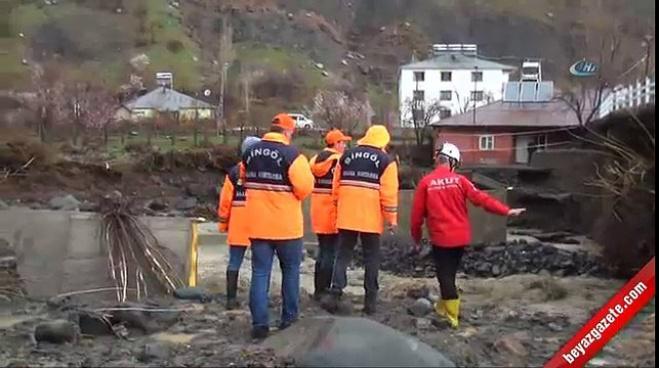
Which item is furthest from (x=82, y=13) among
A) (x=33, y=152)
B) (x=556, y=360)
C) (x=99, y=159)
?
(x=556, y=360)

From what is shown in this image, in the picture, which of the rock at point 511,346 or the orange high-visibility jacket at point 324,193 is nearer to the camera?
the rock at point 511,346

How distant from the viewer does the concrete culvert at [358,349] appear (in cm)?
583

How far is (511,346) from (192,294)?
3.03 metres

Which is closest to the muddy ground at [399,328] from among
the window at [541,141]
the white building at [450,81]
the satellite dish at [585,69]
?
the window at [541,141]

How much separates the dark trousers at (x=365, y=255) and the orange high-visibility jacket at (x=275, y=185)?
1.34m

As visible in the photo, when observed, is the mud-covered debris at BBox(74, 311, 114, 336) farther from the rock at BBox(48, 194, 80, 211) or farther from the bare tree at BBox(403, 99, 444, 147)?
the bare tree at BBox(403, 99, 444, 147)

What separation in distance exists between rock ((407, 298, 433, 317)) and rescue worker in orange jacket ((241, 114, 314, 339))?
5.93 ft

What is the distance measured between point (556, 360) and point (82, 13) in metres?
49.9

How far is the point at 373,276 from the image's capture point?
8.41m

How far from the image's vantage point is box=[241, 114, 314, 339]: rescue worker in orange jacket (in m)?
6.97

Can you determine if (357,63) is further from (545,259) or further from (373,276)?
(373,276)

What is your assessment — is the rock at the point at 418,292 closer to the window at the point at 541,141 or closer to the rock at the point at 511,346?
the rock at the point at 511,346

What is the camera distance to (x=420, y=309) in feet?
28.9

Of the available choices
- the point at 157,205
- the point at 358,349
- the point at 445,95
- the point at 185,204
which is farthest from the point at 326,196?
the point at 445,95
